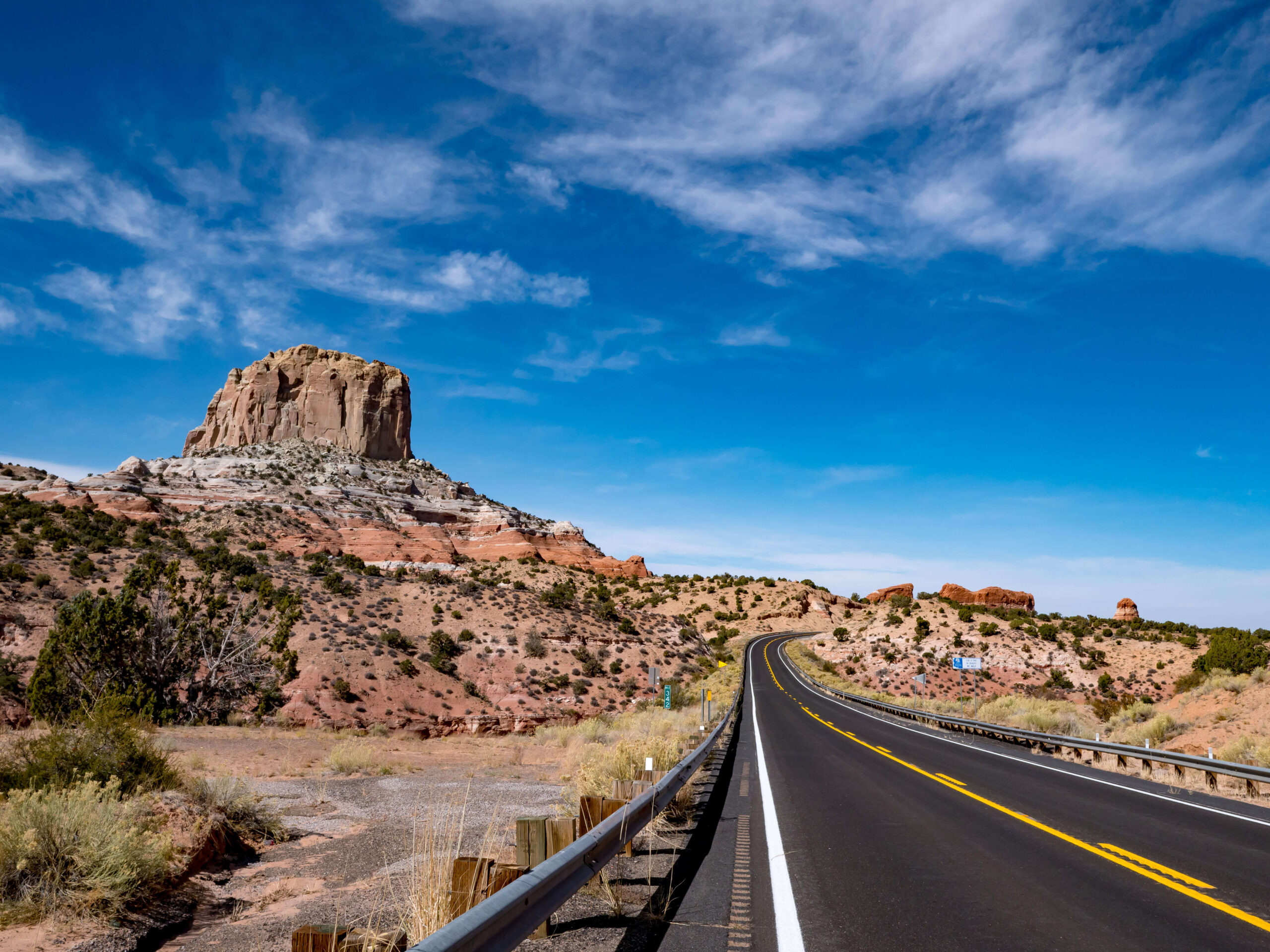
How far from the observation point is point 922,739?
68.6 ft

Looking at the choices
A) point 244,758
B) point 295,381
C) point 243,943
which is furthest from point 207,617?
point 295,381

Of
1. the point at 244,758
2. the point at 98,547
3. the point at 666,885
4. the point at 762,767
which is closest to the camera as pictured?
the point at 666,885

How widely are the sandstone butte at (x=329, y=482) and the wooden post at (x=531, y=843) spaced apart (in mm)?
69051

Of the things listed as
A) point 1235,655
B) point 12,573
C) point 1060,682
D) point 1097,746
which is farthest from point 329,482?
point 1097,746

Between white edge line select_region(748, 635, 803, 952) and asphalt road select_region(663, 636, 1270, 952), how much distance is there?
0.06 feet

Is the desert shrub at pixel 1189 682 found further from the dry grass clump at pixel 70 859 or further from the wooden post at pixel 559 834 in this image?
the dry grass clump at pixel 70 859

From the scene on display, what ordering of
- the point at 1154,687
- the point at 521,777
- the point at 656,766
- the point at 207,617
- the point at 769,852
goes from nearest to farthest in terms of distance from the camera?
1. the point at 769,852
2. the point at 656,766
3. the point at 521,777
4. the point at 207,617
5. the point at 1154,687

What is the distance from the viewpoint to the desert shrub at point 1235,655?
3169cm

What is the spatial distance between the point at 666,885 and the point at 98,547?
50.4 meters

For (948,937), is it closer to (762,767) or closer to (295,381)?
(762,767)

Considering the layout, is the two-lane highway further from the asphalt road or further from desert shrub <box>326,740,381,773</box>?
desert shrub <box>326,740,381,773</box>

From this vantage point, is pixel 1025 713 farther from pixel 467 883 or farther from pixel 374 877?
pixel 467 883

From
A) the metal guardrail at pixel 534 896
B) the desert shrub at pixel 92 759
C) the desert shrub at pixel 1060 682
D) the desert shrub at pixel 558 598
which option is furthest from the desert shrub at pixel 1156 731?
the desert shrub at pixel 558 598

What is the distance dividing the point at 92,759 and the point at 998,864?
11.3 metres
